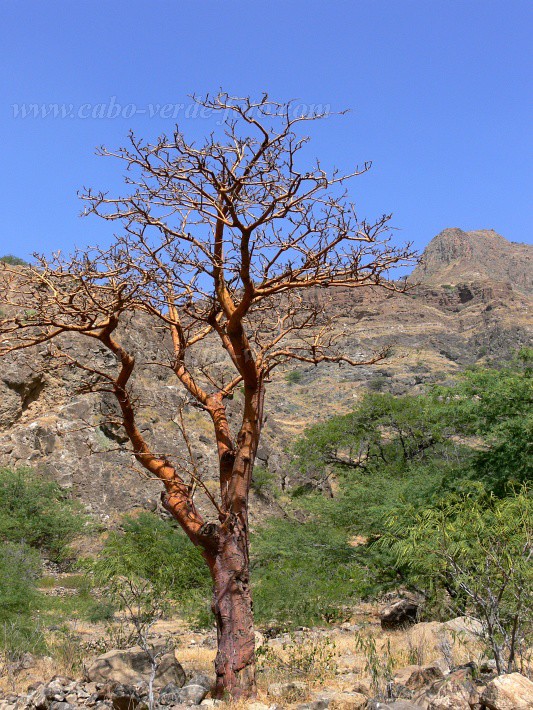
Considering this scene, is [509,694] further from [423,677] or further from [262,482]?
[262,482]

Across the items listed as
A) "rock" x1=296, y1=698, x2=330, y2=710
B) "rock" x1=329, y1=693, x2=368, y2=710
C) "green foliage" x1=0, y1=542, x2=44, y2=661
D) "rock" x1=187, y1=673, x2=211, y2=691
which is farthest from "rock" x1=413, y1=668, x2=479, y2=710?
"green foliage" x1=0, y1=542, x2=44, y2=661

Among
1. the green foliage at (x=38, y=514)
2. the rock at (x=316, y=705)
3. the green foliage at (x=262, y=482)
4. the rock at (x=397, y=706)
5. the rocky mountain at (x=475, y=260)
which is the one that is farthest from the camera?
the rocky mountain at (x=475, y=260)

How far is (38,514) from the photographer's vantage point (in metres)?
22.2

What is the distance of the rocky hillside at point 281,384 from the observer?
25234 millimetres

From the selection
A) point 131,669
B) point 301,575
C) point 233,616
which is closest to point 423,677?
point 233,616

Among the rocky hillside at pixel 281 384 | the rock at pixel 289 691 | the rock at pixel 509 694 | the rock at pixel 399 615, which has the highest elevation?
the rocky hillside at pixel 281 384

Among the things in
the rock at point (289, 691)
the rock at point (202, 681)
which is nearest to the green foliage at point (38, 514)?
the rock at point (202, 681)

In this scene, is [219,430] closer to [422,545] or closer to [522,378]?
[422,545]

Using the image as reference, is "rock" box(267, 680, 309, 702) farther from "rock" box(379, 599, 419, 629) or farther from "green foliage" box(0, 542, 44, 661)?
"rock" box(379, 599, 419, 629)

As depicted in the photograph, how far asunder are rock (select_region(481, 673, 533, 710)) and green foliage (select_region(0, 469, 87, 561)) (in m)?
19.1

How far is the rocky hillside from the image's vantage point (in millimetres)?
25234

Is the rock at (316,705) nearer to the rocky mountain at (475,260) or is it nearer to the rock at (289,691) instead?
the rock at (289,691)

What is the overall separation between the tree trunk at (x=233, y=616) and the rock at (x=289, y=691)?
1.21 feet

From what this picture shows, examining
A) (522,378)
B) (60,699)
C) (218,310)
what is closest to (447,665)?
(60,699)
